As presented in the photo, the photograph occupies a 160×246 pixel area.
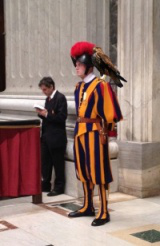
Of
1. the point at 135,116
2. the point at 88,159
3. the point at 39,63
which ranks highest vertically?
the point at 39,63

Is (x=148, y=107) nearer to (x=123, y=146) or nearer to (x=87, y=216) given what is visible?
(x=123, y=146)

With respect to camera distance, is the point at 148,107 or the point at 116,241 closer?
the point at 116,241

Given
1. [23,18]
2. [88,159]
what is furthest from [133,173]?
[23,18]

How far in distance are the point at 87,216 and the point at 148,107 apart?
170 cm

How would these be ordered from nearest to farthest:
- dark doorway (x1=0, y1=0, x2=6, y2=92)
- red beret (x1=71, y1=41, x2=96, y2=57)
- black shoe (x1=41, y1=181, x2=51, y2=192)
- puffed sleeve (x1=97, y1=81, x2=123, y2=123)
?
puffed sleeve (x1=97, y1=81, x2=123, y2=123)
red beret (x1=71, y1=41, x2=96, y2=57)
black shoe (x1=41, y1=181, x2=51, y2=192)
dark doorway (x1=0, y1=0, x2=6, y2=92)

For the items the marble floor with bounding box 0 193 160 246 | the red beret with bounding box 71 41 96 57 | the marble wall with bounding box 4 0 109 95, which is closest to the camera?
the marble floor with bounding box 0 193 160 246

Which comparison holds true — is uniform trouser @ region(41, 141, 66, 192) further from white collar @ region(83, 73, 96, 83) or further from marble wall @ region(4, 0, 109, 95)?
white collar @ region(83, 73, 96, 83)

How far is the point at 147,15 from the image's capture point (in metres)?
6.45

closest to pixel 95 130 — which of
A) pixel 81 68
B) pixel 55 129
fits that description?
pixel 81 68

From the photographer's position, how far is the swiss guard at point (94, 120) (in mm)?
5277

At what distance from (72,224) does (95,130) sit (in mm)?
985

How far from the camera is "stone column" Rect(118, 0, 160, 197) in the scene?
6.48m

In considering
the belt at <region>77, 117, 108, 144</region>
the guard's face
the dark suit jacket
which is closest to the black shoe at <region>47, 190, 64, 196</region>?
the dark suit jacket

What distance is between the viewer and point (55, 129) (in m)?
6.76
